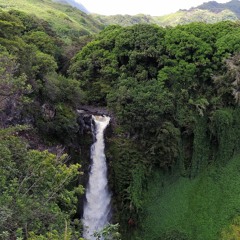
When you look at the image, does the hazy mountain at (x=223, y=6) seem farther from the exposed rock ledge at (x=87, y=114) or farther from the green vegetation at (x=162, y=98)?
the exposed rock ledge at (x=87, y=114)

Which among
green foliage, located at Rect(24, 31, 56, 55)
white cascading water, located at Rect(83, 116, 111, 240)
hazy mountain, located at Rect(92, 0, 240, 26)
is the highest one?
hazy mountain, located at Rect(92, 0, 240, 26)

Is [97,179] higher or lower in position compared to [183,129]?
lower

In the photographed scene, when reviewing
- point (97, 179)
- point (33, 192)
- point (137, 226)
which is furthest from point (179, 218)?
point (33, 192)

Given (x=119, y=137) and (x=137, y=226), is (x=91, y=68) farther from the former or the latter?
(x=137, y=226)

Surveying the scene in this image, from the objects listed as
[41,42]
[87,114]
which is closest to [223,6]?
[41,42]

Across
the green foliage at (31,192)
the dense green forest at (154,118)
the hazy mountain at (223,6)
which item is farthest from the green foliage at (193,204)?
the hazy mountain at (223,6)

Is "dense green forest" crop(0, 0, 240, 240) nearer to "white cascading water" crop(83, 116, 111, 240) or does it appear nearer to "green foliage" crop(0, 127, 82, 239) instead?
"white cascading water" crop(83, 116, 111, 240)

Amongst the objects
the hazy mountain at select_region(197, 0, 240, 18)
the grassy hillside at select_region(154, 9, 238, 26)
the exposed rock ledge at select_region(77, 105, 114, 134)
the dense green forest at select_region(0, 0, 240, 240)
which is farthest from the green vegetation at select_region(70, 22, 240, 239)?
the hazy mountain at select_region(197, 0, 240, 18)

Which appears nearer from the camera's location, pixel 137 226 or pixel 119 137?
A: pixel 137 226
